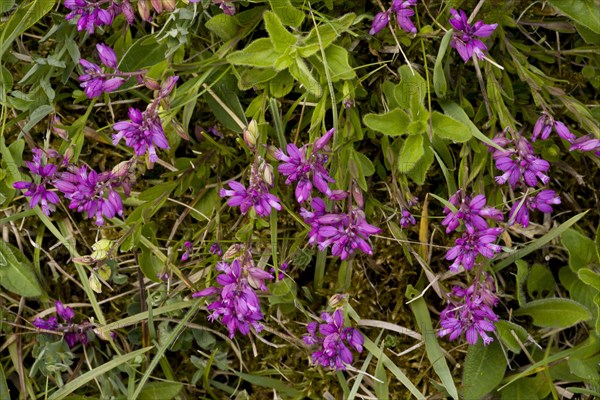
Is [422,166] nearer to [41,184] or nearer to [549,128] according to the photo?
[549,128]

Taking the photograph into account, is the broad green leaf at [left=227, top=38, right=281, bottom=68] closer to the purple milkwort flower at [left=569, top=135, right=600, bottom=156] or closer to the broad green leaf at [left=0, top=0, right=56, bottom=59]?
the broad green leaf at [left=0, top=0, right=56, bottom=59]

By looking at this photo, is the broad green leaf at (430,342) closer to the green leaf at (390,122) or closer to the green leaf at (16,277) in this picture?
the green leaf at (390,122)

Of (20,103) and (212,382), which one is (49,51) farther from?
(212,382)

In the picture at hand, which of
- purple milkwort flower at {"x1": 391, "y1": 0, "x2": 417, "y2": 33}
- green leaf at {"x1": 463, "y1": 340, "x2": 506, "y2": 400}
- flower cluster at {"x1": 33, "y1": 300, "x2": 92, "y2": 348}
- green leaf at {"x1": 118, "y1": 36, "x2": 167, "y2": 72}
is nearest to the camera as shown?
purple milkwort flower at {"x1": 391, "y1": 0, "x2": 417, "y2": 33}

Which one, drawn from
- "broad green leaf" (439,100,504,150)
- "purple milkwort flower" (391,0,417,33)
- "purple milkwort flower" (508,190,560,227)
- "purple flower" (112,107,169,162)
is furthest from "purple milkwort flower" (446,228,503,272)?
"purple flower" (112,107,169,162)

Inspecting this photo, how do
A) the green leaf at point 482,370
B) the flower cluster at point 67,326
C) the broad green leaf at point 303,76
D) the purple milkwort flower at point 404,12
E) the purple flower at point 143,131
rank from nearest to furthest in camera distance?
1. the purple flower at point 143,131
2. the broad green leaf at point 303,76
3. the purple milkwort flower at point 404,12
4. the green leaf at point 482,370
5. the flower cluster at point 67,326

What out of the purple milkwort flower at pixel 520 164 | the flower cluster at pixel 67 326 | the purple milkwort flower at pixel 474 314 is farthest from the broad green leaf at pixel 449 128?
the flower cluster at pixel 67 326

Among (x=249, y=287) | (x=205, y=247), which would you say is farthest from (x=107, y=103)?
(x=249, y=287)
